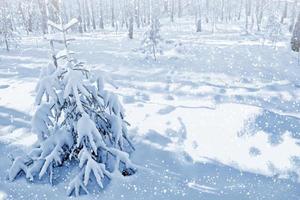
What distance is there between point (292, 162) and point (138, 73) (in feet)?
21.1

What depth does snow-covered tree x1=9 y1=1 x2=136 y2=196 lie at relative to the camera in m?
4.32

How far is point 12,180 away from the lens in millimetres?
4656

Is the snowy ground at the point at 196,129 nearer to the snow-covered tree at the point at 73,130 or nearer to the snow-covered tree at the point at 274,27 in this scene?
the snow-covered tree at the point at 73,130

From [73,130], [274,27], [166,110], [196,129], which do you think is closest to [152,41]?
[166,110]

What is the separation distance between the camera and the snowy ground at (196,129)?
454 centimetres

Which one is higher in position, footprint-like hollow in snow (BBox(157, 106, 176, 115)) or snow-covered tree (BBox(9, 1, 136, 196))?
snow-covered tree (BBox(9, 1, 136, 196))

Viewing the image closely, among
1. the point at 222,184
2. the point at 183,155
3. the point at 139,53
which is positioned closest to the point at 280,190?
the point at 222,184

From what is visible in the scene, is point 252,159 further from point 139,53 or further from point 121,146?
point 139,53

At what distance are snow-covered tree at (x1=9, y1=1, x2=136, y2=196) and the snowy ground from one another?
0.68 feet

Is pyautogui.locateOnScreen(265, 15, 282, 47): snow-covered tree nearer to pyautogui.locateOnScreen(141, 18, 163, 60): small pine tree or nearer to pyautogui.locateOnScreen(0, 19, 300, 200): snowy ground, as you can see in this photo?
pyautogui.locateOnScreen(0, 19, 300, 200): snowy ground

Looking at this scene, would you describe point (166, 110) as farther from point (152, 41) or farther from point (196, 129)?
point (152, 41)

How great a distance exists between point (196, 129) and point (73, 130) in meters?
2.34

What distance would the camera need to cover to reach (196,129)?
6.27 meters

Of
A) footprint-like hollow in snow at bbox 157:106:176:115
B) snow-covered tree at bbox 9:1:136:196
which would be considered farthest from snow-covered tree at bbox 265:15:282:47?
snow-covered tree at bbox 9:1:136:196
